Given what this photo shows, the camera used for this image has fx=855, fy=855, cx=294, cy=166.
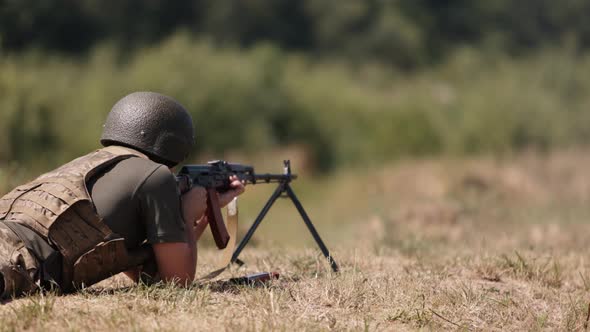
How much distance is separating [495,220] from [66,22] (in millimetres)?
13761

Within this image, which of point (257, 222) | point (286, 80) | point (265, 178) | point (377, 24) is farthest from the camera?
point (377, 24)

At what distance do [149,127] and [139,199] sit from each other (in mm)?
454

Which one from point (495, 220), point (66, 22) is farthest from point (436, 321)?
point (66, 22)

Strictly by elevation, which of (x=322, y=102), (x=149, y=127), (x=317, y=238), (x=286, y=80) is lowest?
(x=317, y=238)

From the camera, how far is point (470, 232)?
12312 millimetres

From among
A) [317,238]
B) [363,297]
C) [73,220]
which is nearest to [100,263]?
[73,220]

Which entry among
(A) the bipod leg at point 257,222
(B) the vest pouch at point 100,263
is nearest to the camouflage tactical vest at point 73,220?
(B) the vest pouch at point 100,263

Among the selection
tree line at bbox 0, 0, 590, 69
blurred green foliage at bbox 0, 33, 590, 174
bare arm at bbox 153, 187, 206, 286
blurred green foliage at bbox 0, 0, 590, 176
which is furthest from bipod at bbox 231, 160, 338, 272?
tree line at bbox 0, 0, 590, 69

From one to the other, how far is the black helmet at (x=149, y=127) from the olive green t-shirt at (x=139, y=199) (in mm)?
203

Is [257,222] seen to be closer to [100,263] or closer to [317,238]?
[317,238]

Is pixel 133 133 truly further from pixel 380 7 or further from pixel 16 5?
pixel 380 7

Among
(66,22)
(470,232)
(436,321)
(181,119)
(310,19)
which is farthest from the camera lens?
(310,19)

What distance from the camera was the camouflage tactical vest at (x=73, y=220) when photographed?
4.33m

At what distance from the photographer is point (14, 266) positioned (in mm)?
4215
